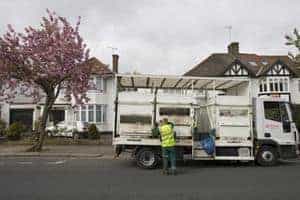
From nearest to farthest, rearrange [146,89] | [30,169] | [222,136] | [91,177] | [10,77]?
[91,177] → [30,169] → [222,136] → [146,89] → [10,77]

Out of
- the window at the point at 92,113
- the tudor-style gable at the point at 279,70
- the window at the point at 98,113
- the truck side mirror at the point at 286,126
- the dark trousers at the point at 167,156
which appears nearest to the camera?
the dark trousers at the point at 167,156

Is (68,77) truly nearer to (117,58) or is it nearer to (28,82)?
(28,82)

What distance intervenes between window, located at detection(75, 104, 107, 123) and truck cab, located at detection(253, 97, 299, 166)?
2329 centimetres

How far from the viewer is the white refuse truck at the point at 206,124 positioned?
12.7 metres

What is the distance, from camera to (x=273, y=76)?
120 feet

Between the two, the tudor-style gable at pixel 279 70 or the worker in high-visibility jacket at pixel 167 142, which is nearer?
the worker in high-visibility jacket at pixel 167 142

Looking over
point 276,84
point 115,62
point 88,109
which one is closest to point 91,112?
point 88,109

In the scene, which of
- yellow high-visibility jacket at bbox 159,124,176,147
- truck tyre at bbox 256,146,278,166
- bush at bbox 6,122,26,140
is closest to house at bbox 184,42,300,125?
bush at bbox 6,122,26,140

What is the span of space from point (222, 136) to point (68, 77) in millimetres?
9419

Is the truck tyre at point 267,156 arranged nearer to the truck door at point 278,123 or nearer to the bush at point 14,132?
the truck door at point 278,123

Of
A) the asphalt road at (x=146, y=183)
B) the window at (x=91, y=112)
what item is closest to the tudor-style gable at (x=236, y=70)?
the window at (x=91, y=112)

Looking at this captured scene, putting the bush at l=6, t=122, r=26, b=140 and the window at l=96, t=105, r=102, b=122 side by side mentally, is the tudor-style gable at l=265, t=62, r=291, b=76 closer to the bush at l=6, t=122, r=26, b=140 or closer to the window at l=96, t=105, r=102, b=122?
the window at l=96, t=105, r=102, b=122

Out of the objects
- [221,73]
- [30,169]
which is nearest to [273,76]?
[221,73]

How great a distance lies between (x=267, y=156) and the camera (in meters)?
13.3
